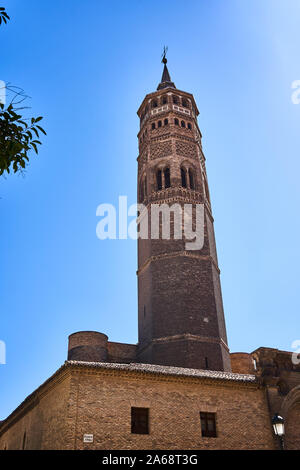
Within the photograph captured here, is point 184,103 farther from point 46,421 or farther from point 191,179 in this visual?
point 46,421

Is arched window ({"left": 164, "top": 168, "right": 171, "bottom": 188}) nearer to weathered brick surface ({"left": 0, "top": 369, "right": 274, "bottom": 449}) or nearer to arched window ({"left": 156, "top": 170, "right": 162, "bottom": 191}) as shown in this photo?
arched window ({"left": 156, "top": 170, "right": 162, "bottom": 191})

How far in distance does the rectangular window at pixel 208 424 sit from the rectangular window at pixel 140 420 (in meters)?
1.93

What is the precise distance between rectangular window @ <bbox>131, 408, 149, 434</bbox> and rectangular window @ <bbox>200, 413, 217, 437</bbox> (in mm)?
1928

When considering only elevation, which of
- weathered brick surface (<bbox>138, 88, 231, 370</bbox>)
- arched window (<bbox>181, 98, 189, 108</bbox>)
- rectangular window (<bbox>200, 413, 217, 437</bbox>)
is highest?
arched window (<bbox>181, 98, 189, 108</bbox>)

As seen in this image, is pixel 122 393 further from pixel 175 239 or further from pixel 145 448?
pixel 175 239

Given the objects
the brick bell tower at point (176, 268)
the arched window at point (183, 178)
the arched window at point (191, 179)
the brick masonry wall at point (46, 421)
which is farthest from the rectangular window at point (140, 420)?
the arched window at point (191, 179)

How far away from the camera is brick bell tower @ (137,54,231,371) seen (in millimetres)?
21422

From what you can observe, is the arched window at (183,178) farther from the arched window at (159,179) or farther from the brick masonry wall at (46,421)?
the brick masonry wall at (46,421)

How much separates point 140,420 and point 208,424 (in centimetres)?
237

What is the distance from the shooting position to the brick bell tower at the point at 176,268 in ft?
70.3

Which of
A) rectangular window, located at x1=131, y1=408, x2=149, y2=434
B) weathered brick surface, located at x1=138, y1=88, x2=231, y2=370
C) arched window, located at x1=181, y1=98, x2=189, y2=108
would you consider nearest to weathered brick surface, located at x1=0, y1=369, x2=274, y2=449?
rectangular window, located at x1=131, y1=408, x2=149, y2=434

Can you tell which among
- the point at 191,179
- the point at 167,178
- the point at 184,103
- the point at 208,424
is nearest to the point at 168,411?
the point at 208,424
